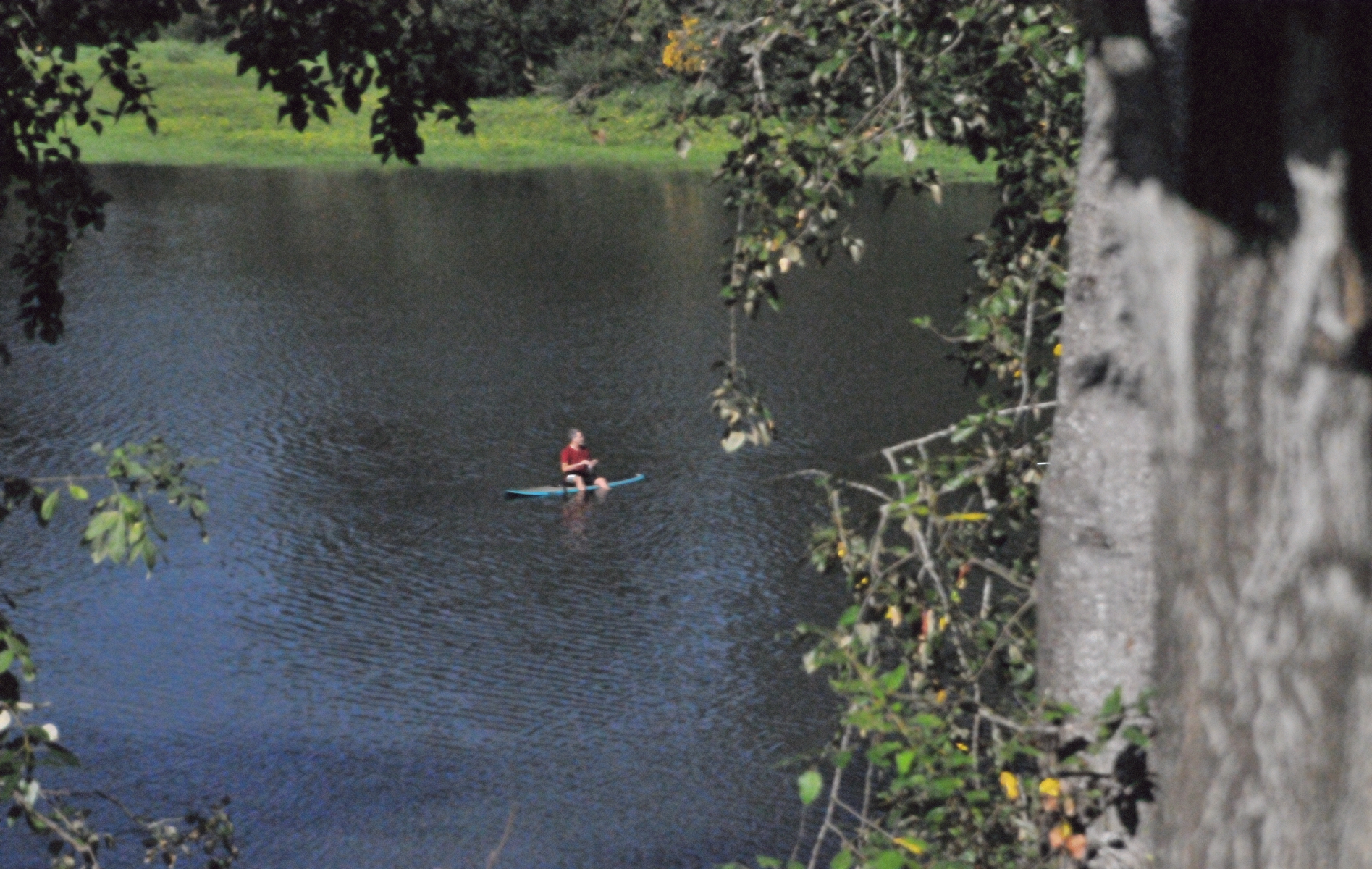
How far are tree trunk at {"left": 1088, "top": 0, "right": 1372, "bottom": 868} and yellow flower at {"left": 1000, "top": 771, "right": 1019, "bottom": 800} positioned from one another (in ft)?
5.19

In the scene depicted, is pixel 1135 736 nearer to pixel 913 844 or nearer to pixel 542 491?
pixel 913 844

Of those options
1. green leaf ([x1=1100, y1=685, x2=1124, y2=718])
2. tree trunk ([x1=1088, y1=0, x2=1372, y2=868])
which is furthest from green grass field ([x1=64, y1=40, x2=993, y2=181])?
tree trunk ([x1=1088, y1=0, x2=1372, y2=868])

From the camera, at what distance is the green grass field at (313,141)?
58.5 metres

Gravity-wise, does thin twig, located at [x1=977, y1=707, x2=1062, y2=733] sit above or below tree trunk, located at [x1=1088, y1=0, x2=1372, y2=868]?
below

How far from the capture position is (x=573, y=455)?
2148 cm

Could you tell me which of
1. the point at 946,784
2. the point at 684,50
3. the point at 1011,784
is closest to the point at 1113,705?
the point at 946,784

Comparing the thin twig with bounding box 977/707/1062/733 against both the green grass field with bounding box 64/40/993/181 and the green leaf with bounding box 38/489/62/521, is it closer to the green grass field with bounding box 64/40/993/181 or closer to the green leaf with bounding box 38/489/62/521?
the green leaf with bounding box 38/489/62/521

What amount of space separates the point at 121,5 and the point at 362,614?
477 inches

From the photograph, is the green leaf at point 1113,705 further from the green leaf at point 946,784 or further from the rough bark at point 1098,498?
the green leaf at point 946,784

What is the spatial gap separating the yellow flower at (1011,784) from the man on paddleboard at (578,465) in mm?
17747

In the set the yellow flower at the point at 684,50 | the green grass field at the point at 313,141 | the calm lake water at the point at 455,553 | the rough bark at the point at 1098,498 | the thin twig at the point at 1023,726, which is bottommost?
the calm lake water at the point at 455,553

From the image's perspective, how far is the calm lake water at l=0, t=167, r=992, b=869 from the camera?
1439cm

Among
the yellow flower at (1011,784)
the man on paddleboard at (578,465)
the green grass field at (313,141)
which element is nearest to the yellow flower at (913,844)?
the yellow flower at (1011,784)

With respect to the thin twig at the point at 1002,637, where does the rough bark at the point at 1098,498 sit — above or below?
above
